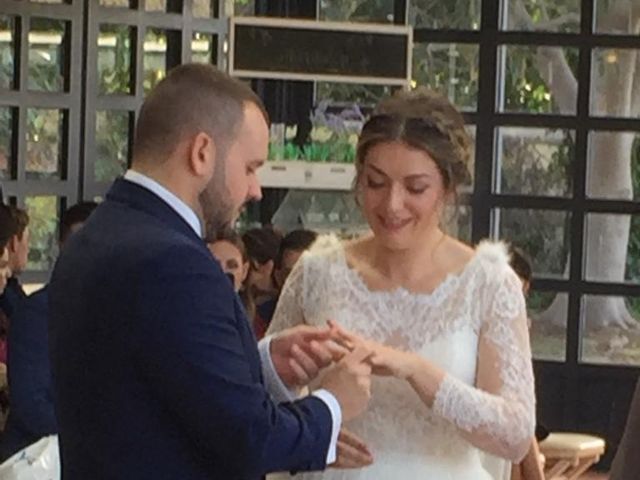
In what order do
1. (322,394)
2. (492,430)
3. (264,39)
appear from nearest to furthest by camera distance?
1. (322,394)
2. (492,430)
3. (264,39)

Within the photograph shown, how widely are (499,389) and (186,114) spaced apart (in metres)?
0.88

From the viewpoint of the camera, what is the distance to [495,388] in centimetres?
284

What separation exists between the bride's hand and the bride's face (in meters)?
0.23

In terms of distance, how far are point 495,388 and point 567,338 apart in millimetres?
5013

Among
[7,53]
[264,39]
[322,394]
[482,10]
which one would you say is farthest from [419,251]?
[482,10]

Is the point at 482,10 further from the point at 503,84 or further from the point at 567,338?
the point at 567,338

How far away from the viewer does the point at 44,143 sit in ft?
20.4

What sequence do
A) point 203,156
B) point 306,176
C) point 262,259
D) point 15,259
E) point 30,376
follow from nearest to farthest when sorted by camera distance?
1. point 203,156
2. point 30,376
3. point 15,259
4. point 262,259
5. point 306,176

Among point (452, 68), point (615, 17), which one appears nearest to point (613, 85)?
point (615, 17)

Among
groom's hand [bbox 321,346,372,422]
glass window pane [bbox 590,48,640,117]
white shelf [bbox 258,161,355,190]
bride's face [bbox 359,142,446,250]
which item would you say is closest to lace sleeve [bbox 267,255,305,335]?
bride's face [bbox 359,142,446,250]

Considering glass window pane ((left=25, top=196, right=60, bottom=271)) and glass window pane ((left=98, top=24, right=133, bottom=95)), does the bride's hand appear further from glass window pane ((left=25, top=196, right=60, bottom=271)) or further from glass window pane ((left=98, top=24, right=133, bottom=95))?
glass window pane ((left=98, top=24, right=133, bottom=95))

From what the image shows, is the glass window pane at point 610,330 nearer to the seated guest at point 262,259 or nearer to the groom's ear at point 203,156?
the seated guest at point 262,259

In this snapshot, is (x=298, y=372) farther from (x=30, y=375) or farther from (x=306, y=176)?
(x=306, y=176)

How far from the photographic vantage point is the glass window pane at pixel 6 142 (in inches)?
240
